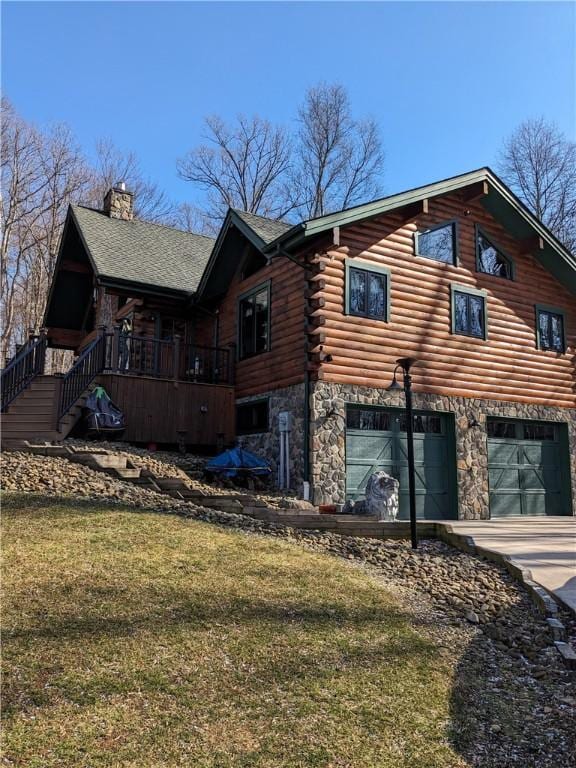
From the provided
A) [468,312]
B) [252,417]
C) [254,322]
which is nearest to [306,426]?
[252,417]

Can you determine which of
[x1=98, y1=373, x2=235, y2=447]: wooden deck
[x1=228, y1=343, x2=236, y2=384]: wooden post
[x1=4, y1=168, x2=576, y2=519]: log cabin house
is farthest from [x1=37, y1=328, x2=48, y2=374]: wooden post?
[x1=228, y1=343, x2=236, y2=384]: wooden post

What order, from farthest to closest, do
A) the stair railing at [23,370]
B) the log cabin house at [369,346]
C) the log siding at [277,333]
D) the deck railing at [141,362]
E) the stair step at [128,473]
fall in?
1. the stair railing at [23,370]
2. the deck railing at [141,362]
3. the log siding at [277,333]
4. the log cabin house at [369,346]
5. the stair step at [128,473]

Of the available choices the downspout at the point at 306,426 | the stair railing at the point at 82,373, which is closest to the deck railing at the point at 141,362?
the stair railing at the point at 82,373

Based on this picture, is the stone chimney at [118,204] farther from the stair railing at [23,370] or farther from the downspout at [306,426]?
the downspout at [306,426]

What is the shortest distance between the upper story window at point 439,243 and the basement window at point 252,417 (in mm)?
4848

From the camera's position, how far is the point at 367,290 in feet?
40.1

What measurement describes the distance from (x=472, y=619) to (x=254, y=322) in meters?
9.45

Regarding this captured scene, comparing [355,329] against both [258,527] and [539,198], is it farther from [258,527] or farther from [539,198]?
[539,198]

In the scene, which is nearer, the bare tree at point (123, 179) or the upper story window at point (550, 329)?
the upper story window at point (550, 329)

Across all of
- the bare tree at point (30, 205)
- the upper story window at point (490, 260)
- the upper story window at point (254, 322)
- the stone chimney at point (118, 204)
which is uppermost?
the bare tree at point (30, 205)

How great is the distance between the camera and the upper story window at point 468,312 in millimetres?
13578

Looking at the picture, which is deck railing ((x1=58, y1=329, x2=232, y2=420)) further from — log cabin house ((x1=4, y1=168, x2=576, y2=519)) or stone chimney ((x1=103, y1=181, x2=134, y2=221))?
stone chimney ((x1=103, y1=181, x2=134, y2=221))

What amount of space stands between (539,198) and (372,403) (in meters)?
21.0

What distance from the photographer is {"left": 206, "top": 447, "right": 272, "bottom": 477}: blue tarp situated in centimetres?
1110
